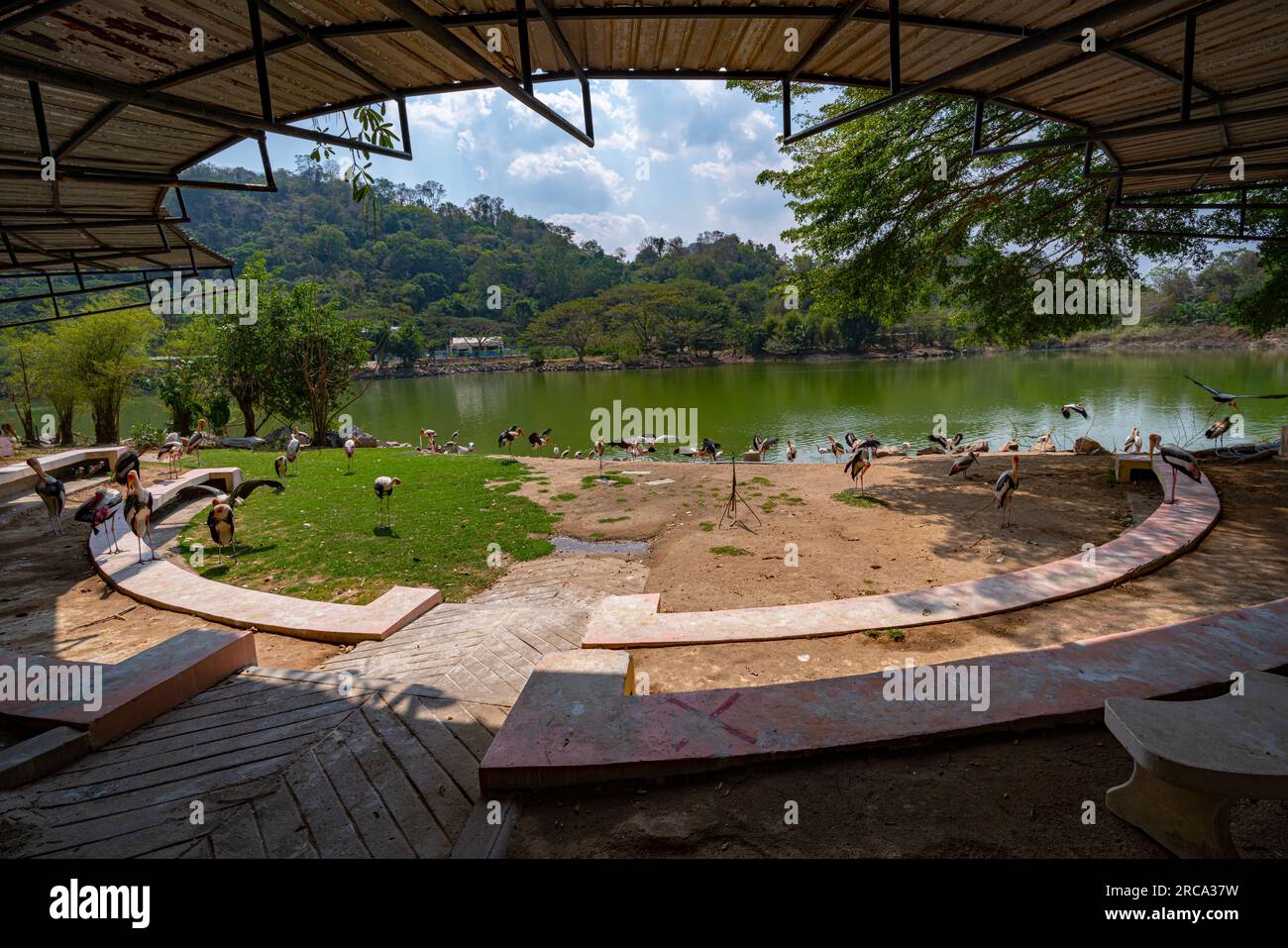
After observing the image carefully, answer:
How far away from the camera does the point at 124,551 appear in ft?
21.9

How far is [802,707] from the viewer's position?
2.76 m

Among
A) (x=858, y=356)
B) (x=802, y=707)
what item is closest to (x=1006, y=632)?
(x=802, y=707)

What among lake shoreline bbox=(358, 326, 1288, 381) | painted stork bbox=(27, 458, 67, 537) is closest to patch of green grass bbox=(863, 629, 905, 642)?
painted stork bbox=(27, 458, 67, 537)

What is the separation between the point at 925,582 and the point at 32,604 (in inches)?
344

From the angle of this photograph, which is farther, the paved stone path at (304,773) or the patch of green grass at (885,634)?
the patch of green grass at (885,634)

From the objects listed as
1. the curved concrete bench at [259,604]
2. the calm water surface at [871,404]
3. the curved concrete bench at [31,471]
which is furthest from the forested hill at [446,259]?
the curved concrete bench at [259,604]

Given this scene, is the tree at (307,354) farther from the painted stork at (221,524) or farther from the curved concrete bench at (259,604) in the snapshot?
the curved concrete bench at (259,604)

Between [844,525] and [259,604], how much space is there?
22.1 ft

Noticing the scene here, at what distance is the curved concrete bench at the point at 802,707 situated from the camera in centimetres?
244

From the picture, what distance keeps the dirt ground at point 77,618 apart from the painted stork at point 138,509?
520mm

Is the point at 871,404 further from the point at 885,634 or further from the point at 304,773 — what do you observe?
the point at 304,773

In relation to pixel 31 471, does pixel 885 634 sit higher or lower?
lower

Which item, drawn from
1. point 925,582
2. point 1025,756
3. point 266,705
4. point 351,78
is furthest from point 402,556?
point 1025,756

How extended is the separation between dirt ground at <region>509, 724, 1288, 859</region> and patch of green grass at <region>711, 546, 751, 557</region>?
13.6ft
